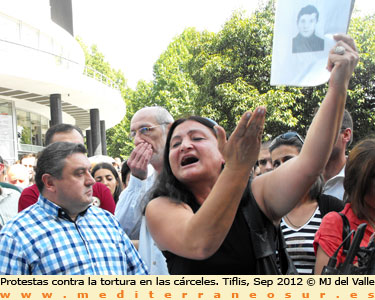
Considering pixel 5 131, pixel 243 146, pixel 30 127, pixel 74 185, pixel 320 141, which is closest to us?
pixel 243 146

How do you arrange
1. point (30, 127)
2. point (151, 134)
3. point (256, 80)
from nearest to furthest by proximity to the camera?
point (151, 134)
point (256, 80)
point (30, 127)

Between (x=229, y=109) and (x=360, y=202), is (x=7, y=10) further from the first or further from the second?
(x=360, y=202)

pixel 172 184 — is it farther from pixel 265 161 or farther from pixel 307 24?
pixel 265 161

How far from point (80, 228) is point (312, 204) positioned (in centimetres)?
140

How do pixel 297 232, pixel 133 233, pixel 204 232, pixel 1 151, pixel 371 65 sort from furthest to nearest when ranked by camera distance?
pixel 371 65, pixel 1 151, pixel 133 233, pixel 297 232, pixel 204 232

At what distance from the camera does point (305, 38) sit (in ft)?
5.68

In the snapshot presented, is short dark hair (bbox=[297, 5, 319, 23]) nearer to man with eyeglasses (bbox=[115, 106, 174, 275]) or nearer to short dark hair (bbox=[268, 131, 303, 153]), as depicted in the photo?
man with eyeglasses (bbox=[115, 106, 174, 275])

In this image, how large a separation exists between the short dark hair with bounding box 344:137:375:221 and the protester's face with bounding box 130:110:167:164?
4.00 ft

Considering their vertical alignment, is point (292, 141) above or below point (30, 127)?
above

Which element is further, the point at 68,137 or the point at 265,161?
the point at 265,161

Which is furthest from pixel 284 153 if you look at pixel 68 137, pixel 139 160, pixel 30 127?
pixel 30 127

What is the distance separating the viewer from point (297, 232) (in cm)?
267

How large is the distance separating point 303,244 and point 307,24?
53.0 inches
